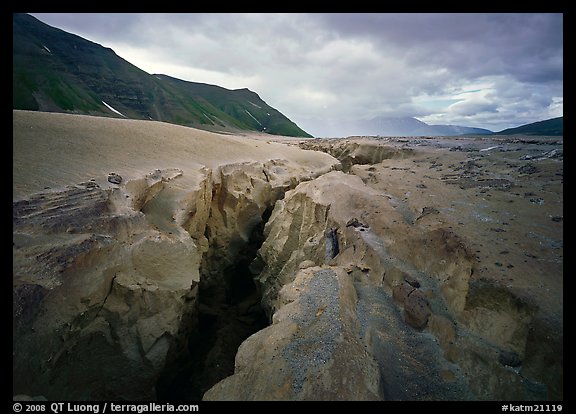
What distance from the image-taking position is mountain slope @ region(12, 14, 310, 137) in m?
63.5

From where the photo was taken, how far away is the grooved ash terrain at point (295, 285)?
204 inches

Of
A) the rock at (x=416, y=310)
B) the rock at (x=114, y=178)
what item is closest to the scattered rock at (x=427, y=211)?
the rock at (x=416, y=310)

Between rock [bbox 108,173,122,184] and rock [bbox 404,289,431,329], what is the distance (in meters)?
9.59

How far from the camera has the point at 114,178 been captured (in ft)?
33.9

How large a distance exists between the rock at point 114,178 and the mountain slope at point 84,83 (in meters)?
62.3

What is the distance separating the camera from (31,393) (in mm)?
5641

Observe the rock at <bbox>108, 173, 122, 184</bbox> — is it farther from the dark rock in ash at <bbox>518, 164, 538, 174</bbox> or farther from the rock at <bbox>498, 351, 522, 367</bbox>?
the dark rock in ash at <bbox>518, 164, 538, 174</bbox>

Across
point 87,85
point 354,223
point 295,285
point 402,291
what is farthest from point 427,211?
point 87,85

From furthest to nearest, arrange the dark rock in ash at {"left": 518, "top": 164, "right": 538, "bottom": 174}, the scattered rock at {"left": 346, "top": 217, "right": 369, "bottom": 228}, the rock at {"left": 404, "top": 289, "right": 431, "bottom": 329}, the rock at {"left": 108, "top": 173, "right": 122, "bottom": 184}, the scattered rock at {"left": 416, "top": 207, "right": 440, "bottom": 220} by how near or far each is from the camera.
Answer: the dark rock in ash at {"left": 518, "top": 164, "right": 538, "bottom": 174} → the rock at {"left": 108, "top": 173, "right": 122, "bottom": 184} → the scattered rock at {"left": 346, "top": 217, "right": 369, "bottom": 228} → the scattered rock at {"left": 416, "top": 207, "right": 440, "bottom": 220} → the rock at {"left": 404, "top": 289, "right": 431, "bottom": 329}

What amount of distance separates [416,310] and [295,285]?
2.84 m

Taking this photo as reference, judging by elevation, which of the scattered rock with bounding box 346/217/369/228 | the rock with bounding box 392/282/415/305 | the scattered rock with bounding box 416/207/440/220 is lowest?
the rock with bounding box 392/282/415/305

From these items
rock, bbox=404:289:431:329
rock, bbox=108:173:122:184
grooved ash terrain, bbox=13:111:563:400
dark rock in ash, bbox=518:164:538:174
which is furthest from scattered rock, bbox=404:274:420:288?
rock, bbox=108:173:122:184

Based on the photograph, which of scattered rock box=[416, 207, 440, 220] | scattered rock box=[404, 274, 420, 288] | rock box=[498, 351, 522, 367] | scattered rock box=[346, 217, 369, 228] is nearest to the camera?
rock box=[498, 351, 522, 367]

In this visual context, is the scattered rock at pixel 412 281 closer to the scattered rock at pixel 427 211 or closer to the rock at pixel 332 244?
the scattered rock at pixel 427 211
